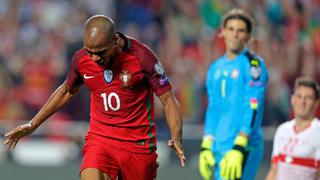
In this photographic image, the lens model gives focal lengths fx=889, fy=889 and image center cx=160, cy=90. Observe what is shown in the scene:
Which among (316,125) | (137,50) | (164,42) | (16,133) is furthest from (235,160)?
(164,42)

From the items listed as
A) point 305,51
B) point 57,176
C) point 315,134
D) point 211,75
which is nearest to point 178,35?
point 305,51

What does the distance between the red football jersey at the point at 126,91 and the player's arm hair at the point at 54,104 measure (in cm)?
14

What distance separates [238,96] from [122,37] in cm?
204

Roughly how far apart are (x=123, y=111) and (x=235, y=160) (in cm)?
179

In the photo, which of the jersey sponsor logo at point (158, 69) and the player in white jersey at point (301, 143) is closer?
the jersey sponsor logo at point (158, 69)

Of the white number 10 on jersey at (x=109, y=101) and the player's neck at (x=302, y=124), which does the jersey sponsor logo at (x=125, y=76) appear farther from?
the player's neck at (x=302, y=124)

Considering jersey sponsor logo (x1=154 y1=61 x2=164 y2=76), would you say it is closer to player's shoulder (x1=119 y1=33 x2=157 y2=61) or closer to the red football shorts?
player's shoulder (x1=119 y1=33 x2=157 y2=61)

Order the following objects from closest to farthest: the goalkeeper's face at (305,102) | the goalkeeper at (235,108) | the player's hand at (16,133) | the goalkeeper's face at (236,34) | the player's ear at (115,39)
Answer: the player's ear at (115,39), the player's hand at (16,133), the goalkeeper's face at (305,102), the goalkeeper at (235,108), the goalkeeper's face at (236,34)

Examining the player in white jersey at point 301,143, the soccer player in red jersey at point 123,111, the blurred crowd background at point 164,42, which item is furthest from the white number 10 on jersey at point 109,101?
the blurred crowd background at point 164,42

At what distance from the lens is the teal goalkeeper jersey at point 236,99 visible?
8.45 meters

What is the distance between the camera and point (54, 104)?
7121 mm

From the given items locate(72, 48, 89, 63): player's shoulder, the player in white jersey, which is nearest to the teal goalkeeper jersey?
the player in white jersey

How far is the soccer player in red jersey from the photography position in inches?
266

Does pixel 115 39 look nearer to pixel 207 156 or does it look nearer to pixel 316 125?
pixel 316 125
